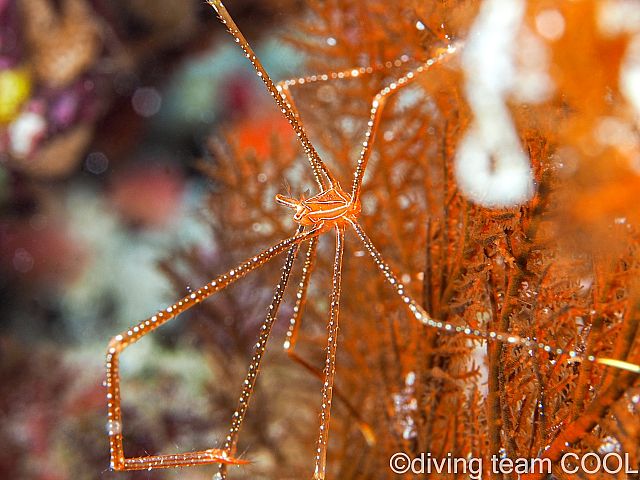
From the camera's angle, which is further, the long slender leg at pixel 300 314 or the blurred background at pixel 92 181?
the blurred background at pixel 92 181

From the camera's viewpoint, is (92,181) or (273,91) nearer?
(273,91)

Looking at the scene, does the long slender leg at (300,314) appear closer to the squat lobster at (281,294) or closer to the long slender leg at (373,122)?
the squat lobster at (281,294)

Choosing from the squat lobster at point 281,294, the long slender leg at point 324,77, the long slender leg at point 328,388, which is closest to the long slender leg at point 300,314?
the squat lobster at point 281,294

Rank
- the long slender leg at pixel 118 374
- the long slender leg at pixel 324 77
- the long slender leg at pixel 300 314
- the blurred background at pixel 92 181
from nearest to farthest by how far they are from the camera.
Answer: the long slender leg at pixel 118 374 → the long slender leg at pixel 300 314 → the long slender leg at pixel 324 77 → the blurred background at pixel 92 181

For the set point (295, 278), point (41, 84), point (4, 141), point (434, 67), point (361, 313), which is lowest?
point (361, 313)

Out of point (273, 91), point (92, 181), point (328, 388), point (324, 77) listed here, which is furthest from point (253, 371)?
point (92, 181)

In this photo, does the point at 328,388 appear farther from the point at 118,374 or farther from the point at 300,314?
the point at 118,374

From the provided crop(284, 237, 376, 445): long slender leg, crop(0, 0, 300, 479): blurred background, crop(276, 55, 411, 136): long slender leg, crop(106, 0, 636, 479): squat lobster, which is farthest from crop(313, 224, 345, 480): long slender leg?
crop(0, 0, 300, 479): blurred background

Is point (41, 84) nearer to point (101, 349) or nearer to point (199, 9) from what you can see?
point (199, 9)

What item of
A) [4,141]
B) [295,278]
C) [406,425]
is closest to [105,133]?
[4,141]

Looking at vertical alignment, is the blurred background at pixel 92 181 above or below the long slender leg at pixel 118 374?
above

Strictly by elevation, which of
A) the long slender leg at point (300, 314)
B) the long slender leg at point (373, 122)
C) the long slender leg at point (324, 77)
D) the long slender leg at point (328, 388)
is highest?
the long slender leg at point (324, 77)
